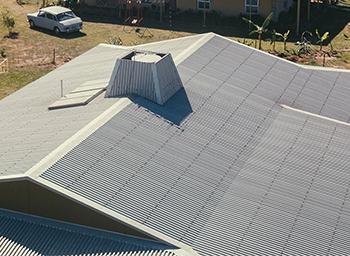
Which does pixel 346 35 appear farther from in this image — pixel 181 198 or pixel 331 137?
pixel 181 198

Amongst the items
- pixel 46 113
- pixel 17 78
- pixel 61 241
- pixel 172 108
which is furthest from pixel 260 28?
pixel 61 241

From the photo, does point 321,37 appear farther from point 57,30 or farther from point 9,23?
point 9,23

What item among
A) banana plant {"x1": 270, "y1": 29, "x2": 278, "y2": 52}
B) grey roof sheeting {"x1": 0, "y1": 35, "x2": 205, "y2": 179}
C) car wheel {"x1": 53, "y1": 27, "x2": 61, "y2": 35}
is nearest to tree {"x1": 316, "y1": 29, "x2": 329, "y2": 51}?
banana plant {"x1": 270, "y1": 29, "x2": 278, "y2": 52}

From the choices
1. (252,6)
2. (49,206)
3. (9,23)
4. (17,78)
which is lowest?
(17,78)

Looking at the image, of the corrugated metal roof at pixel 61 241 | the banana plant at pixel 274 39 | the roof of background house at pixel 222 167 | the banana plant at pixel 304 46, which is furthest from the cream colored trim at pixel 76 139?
the banana plant at pixel 274 39

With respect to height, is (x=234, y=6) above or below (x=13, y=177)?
above

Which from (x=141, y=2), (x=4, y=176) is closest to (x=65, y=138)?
(x=4, y=176)

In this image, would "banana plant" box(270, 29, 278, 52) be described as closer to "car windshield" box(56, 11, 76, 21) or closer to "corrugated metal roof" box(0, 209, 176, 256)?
"car windshield" box(56, 11, 76, 21)
